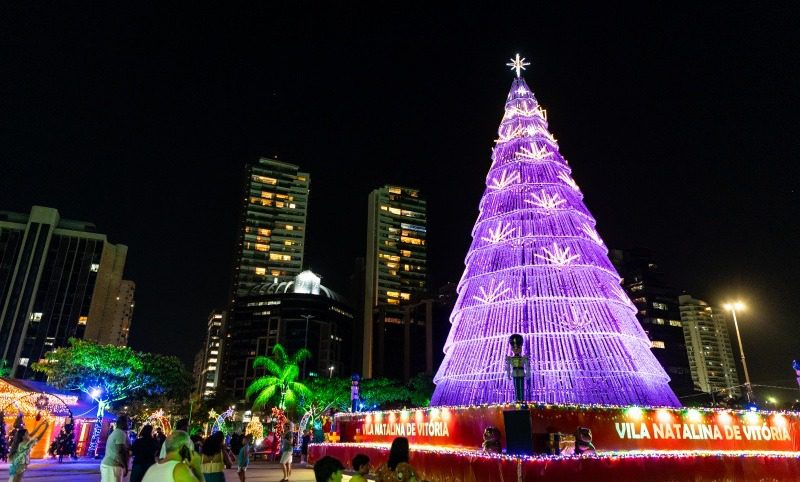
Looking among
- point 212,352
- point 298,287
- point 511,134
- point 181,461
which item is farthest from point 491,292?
point 212,352

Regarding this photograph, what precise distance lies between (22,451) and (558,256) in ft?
59.3

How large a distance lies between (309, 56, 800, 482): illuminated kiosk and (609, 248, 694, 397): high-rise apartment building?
8565cm

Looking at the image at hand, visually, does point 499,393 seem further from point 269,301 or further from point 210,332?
point 210,332

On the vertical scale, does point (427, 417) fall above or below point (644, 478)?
above

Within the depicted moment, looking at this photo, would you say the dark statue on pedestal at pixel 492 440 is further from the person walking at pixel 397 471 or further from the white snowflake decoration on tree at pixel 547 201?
the white snowflake decoration on tree at pixel 547 201

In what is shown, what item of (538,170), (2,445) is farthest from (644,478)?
(2,445)

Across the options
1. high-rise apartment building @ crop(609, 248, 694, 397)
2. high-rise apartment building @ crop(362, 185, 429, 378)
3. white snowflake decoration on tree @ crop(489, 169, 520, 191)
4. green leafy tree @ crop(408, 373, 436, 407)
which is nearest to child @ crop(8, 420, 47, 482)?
white snowflake decoration on tree @ crop(489, 169, 520, 191)

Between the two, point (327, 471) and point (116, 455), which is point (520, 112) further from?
point (327, 471)

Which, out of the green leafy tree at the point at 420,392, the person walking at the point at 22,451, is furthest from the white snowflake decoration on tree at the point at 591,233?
the green leafy tree at the point at 420,392

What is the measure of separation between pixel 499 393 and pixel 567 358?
2928 millimetres

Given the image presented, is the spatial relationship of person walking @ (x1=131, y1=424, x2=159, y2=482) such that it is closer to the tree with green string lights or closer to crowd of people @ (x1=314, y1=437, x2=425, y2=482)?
crowd of people @ (x1=314, y1=437, x2=425, y2=482)

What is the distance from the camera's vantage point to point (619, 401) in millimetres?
17922

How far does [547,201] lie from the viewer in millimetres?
21750

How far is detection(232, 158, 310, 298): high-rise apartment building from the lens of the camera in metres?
120
